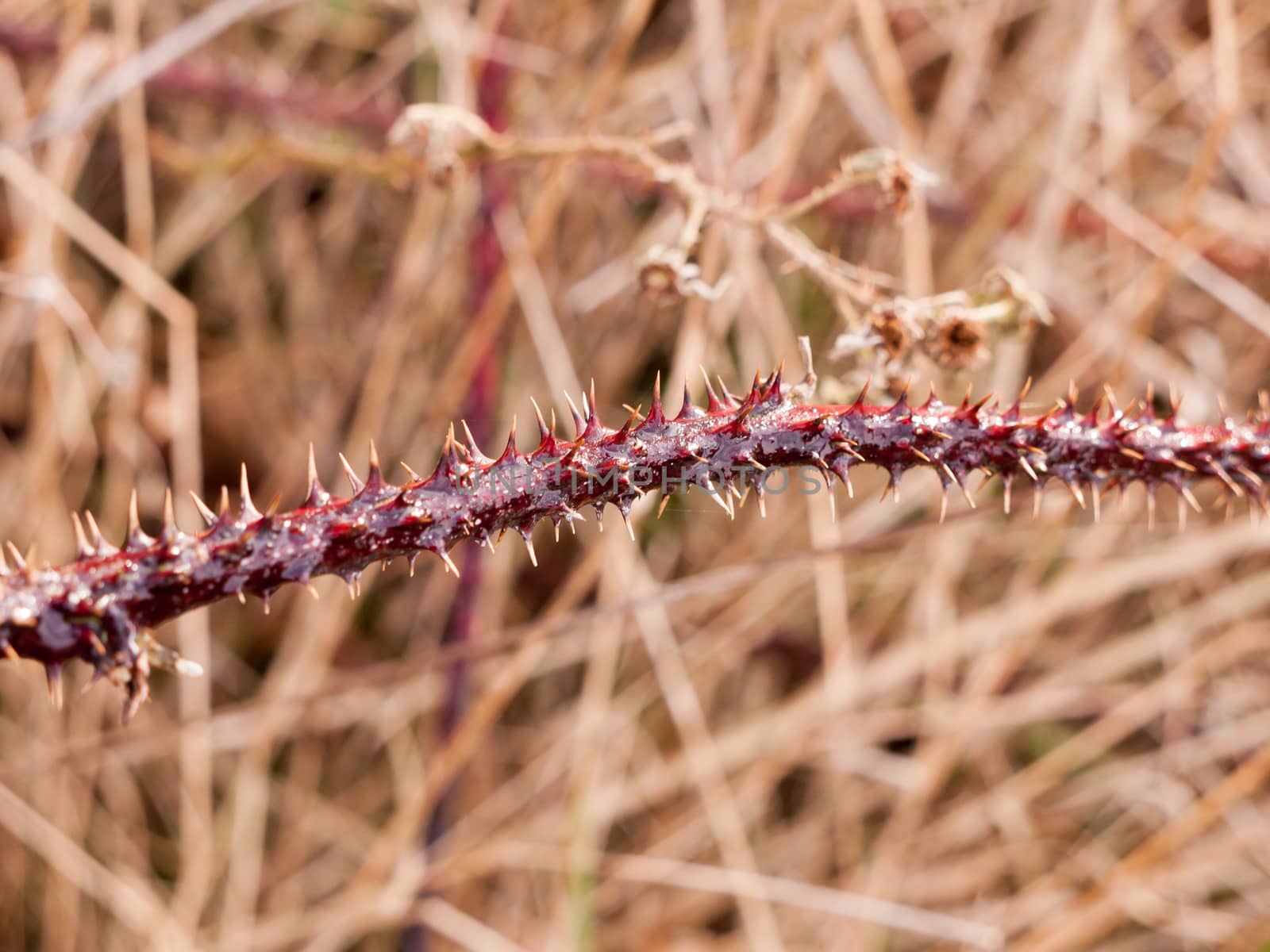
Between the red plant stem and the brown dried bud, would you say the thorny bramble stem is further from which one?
the red plant stem

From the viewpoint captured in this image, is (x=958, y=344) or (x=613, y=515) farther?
(x=613, y=515)

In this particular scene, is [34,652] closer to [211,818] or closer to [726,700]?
[211,818]

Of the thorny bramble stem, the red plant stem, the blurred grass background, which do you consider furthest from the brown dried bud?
the red plant stem

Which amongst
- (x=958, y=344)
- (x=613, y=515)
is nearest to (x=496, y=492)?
(x=958, y=344)

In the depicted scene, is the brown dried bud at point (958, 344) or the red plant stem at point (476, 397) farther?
the red plant stem at point (476, 397)

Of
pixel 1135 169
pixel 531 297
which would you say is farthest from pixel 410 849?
pixel 1135 169

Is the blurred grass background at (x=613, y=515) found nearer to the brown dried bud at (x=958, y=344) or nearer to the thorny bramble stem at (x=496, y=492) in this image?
the brown dried bud at (x=958, y=344)

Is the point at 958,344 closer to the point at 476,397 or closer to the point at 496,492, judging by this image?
the point at 496,492

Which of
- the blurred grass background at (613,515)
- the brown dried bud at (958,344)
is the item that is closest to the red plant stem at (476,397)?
the blurred grass background at (613,515)
